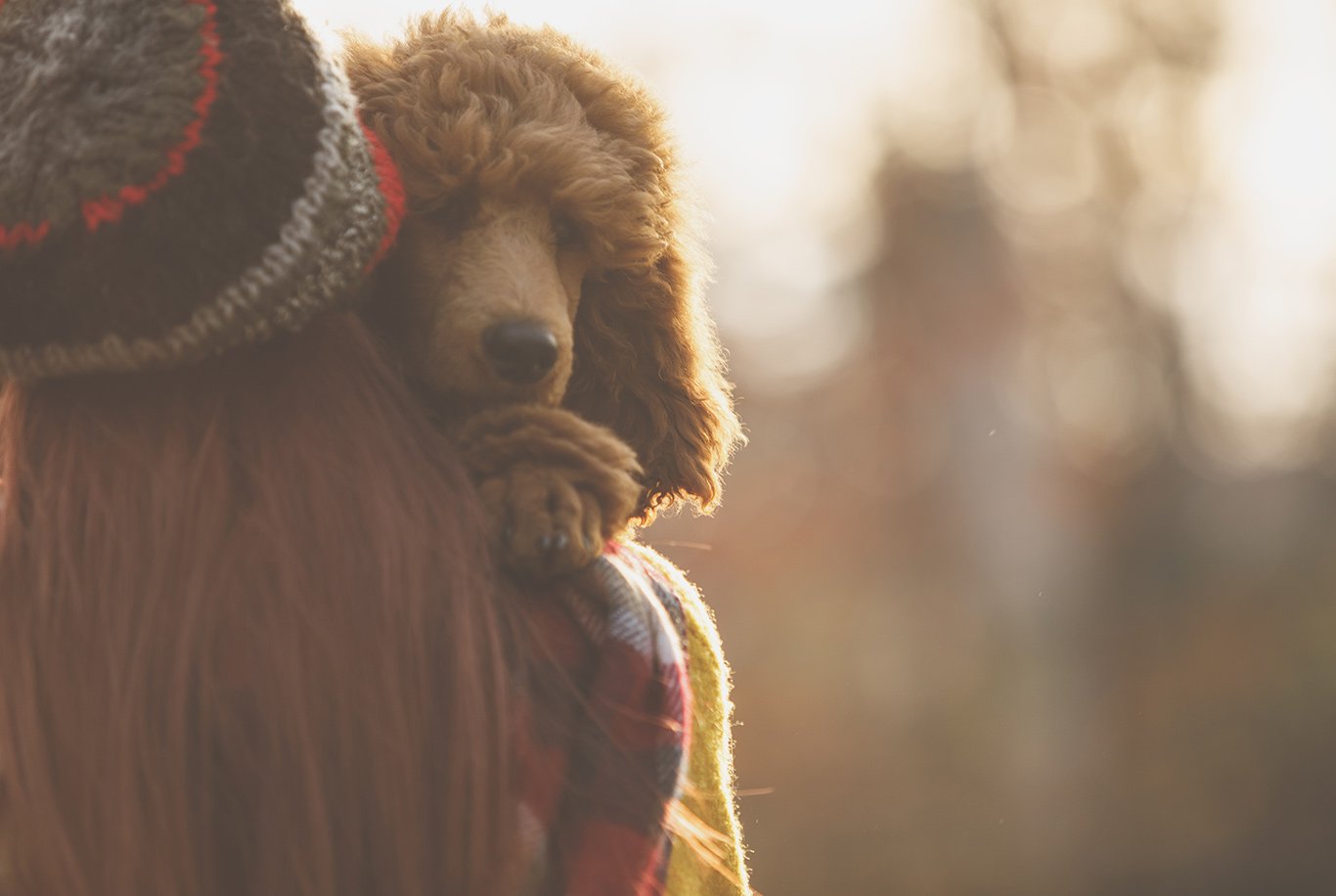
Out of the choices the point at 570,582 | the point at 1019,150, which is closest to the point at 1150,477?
the point at 1019,150

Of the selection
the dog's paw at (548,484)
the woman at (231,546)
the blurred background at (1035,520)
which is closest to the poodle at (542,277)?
the dog's paw at (548,484)

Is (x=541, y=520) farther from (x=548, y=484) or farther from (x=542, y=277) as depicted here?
(x=542, y=277)

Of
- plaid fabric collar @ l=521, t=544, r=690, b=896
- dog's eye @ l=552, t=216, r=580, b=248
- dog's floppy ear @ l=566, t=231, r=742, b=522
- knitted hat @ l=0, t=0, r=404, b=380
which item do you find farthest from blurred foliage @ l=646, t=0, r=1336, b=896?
knitted hat @ l=0, t=0, r=404, b=380

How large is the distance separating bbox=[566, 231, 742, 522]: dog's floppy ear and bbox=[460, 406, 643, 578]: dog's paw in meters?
0.22

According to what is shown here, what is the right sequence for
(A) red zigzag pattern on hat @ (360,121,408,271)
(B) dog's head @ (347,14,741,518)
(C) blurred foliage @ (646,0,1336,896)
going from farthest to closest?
(C) blurred foliage @ (646,0,1336,896) → (B) dog's head @ (347,14,741,518) → (A) red zigzag pattern on hat @ (360,121,408,271)

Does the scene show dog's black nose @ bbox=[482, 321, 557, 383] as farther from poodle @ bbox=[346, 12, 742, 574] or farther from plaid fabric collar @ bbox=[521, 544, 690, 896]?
plaid fabric collar @ bbox=[521, 544, 690, 896]

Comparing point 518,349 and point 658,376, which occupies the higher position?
point 518,349

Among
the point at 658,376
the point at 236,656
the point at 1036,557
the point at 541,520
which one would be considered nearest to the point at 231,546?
the point at 236,656

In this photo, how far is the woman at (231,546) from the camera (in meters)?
0.97

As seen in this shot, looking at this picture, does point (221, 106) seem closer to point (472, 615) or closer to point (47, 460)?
point (47, 460)

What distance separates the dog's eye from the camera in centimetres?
130

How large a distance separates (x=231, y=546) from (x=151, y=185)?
11.1 inches

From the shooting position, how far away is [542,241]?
1277 millimetres

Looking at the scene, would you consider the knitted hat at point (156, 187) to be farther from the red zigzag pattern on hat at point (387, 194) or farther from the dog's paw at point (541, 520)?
the dog's paw at point (541, 520)
